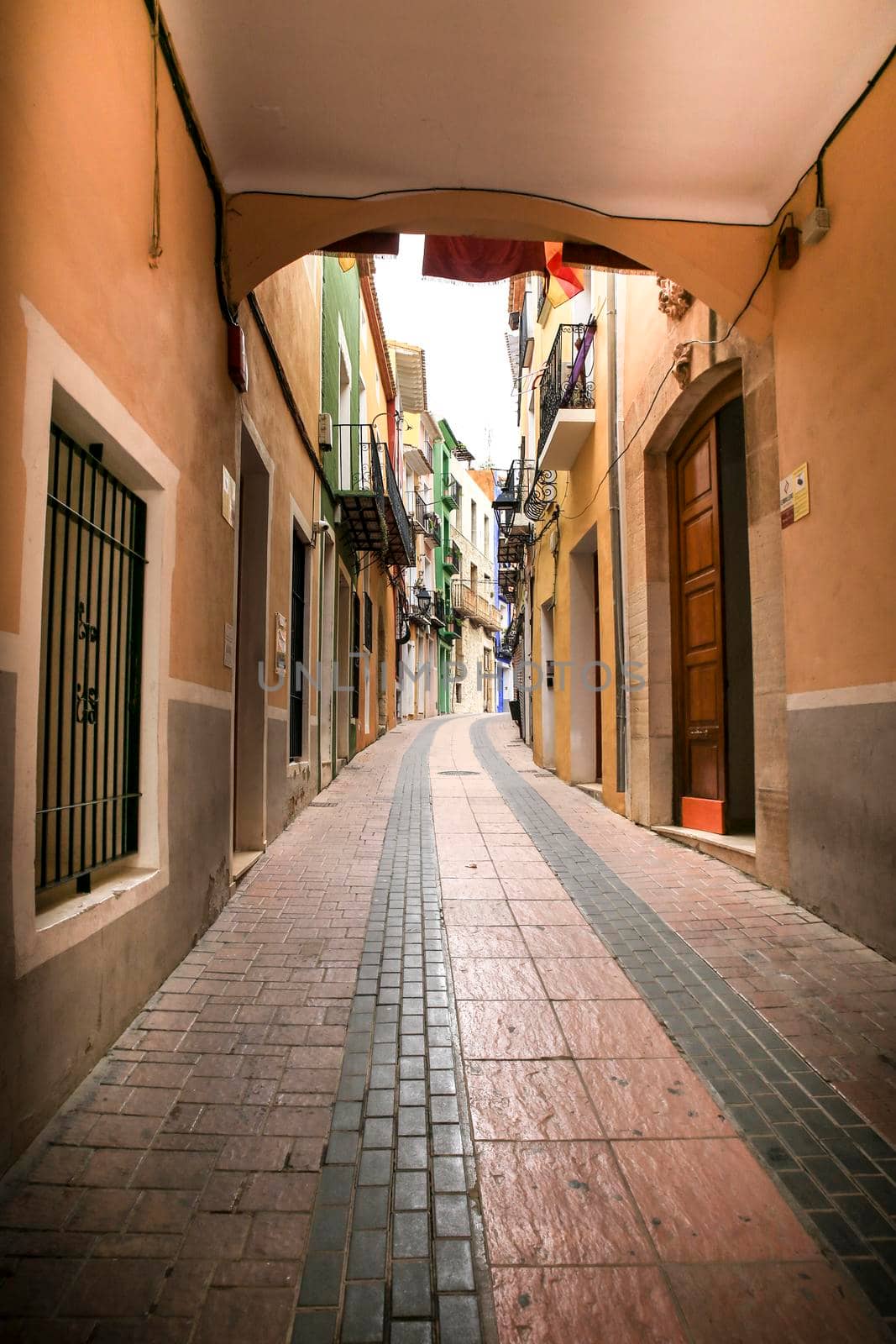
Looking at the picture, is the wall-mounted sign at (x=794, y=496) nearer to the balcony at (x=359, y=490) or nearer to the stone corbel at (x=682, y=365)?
the stone corbel at (x=682, y=365)

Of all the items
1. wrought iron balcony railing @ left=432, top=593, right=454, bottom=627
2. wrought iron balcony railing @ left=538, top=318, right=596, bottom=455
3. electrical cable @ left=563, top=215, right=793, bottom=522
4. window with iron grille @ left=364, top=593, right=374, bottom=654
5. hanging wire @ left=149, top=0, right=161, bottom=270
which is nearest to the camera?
hanging wire @ left=149, top=0, right=161, bottom=270

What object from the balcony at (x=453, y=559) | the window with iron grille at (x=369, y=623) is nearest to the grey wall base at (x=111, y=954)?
the window with iron grille at (x=369, y=623)

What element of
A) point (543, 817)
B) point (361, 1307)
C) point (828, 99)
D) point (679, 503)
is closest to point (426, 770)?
point (543, 817)

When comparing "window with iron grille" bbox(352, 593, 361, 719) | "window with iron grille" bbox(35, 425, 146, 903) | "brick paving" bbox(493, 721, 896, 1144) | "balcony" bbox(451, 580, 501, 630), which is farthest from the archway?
"balcony" bbox(451, 580, 501, 630)

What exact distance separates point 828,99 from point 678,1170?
5.09 m

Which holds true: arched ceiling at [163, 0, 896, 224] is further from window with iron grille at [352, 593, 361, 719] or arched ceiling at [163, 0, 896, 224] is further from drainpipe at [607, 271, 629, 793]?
window with iron grille at [352, 593, 361, 719]

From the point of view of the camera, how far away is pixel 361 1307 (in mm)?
1691

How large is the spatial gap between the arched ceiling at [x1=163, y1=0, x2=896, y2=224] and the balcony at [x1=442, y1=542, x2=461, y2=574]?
3028 cm

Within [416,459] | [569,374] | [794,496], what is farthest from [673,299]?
[416,459]

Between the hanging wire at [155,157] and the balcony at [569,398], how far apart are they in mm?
6329

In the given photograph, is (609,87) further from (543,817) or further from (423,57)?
(543,817)

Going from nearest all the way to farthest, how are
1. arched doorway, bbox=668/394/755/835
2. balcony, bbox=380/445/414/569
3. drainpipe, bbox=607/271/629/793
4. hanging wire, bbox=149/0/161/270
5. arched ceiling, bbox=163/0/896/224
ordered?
1. hanging wire, bbox=149/0/161/270
2. arched ceiling, bbox=163/0/896/224
3. arched doorway, bbox=668/394/755/835
4. drainpipe, bbox=607/271/629/793
5. balcony, bbox=380/445/414/569

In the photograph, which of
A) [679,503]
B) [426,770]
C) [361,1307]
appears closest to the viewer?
[361,1307]

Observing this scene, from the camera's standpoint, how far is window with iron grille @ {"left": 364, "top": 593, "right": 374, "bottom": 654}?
51.2 ft
